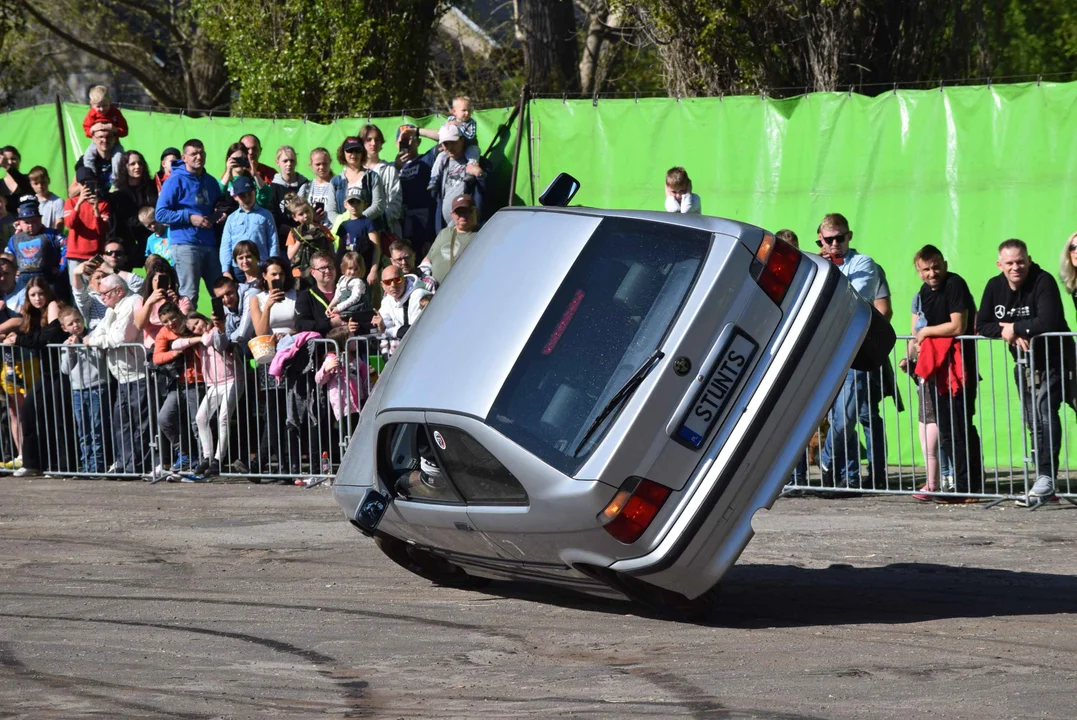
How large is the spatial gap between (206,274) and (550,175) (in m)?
3.70

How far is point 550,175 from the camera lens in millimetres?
15086

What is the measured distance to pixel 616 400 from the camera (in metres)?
7.00

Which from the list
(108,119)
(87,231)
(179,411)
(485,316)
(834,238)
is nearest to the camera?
(485,316)

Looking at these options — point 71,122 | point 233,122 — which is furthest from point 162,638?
point 71,122

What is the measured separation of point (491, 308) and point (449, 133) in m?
7.82

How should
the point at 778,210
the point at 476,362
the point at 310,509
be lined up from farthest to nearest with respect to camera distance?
1. the point at 778,210
2. the point at 310,509
3. the point at 476,362

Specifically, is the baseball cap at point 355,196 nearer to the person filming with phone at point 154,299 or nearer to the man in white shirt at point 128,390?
the person filming with phone at point 154,299

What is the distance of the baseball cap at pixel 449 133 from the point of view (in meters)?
15.0

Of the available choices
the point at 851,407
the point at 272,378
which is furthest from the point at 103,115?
the point at 851,407

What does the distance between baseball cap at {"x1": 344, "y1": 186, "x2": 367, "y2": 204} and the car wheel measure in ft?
21.8

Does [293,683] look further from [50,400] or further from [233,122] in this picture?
[233,122]

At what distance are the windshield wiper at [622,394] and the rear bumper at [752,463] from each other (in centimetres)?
48

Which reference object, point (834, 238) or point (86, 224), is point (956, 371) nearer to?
point (834, 238)

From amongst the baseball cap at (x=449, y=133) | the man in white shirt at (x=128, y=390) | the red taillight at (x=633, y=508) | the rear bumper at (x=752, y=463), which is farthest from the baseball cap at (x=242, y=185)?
the red taillight at (x=633, y=508)
